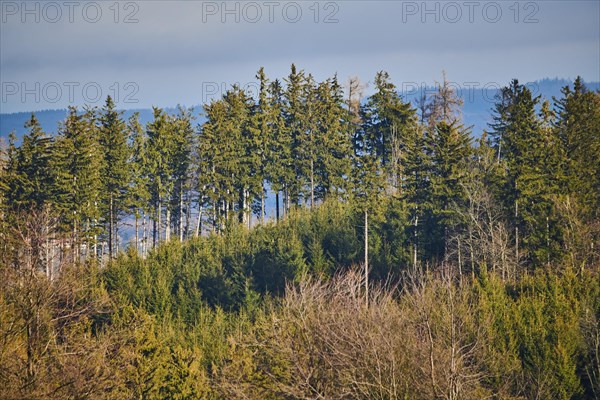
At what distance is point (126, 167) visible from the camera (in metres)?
57.2

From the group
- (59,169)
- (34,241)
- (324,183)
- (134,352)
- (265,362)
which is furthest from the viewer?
(324,183)

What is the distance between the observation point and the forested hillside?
2448 cm

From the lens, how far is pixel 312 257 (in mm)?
51156

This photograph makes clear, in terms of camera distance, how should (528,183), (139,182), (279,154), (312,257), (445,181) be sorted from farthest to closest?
(279,154) < (139,182) < (312,257) < (445,181) < (528,183)

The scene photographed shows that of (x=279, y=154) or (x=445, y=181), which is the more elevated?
(x=279, y=154)

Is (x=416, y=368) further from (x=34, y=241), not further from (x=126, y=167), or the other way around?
(x=126, y=167)

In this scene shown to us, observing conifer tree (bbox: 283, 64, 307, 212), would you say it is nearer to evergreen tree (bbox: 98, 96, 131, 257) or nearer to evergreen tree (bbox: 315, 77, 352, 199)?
evergreen tree (bbox: 315, 77, 352, 199)

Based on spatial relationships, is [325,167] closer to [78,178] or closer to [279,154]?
[279,154]

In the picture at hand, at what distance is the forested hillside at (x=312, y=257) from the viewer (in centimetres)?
2448

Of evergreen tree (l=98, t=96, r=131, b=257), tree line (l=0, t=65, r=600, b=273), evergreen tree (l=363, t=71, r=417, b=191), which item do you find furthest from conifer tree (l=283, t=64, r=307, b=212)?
evergreen tree (l=98, t=96, r=131, b=257)

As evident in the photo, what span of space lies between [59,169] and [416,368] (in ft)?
119

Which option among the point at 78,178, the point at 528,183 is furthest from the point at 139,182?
the point at 528,183

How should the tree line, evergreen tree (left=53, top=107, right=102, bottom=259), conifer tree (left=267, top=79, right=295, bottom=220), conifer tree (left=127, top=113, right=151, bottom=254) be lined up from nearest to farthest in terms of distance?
the tree line < evergreen tree (left=53, top=107, right=102, bottom=259) < conifer tree (left=127, top=113, right=151, bottom=254) < conifer tree (left=267, top=79, right=295, bottom=220)

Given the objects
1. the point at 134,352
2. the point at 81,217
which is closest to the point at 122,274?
the point at 81,217
